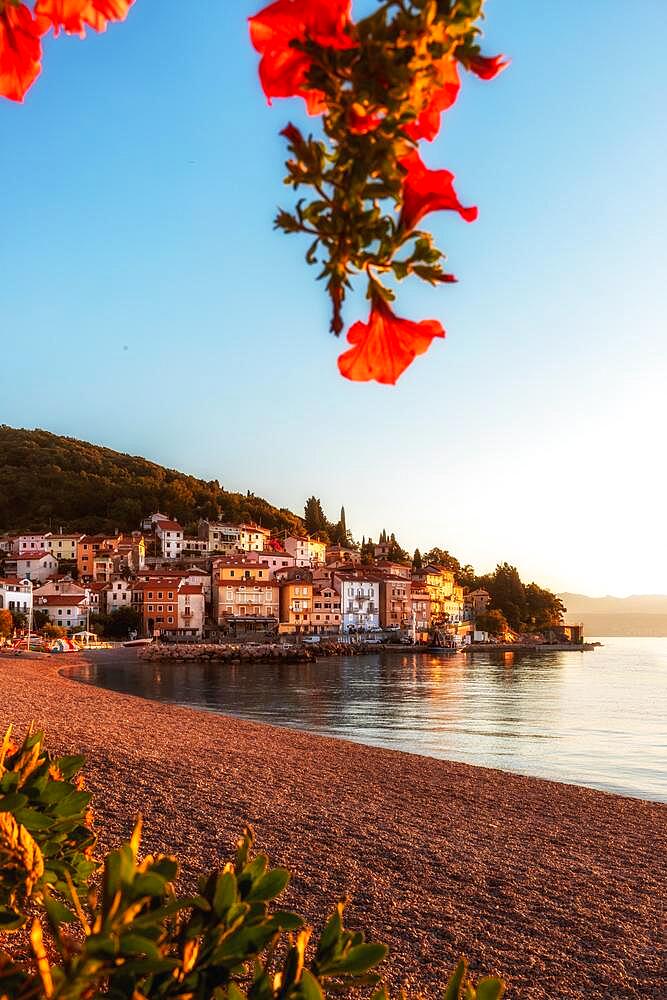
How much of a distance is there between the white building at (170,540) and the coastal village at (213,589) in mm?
111

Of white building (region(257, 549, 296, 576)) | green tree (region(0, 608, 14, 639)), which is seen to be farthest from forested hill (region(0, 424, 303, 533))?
green tree (region(0, 608, 14, 639))

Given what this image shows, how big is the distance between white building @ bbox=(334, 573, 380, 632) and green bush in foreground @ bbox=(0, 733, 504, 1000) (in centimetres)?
7322

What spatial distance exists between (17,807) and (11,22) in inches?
46.8

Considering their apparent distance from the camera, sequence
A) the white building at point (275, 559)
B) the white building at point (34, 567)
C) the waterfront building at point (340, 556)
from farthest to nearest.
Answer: the waterfront building at point (340, 556) < the white building at point (275, 559) < the white building at point (34, 567)

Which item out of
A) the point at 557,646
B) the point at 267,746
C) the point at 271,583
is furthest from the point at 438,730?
the point at 557,646

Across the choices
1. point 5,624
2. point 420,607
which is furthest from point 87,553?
point 420,607

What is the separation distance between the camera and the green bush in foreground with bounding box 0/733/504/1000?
2.69ft

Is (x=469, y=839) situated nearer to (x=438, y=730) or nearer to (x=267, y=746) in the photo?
(x=267, y=746)

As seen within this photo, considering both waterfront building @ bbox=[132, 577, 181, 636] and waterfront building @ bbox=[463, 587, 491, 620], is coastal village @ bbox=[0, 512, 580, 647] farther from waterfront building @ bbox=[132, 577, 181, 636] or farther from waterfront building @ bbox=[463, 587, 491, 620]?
waterfront building @ bbox=[463, 587, 491, 620]

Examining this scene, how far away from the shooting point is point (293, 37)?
62 cm

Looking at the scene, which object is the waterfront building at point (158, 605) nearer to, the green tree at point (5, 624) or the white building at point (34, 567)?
the white building at point (34, 567)

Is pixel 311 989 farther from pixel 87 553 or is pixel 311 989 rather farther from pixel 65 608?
pixel 87 553

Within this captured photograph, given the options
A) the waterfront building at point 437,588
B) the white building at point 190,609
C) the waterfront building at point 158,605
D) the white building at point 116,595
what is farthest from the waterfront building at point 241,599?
the waterfront building at point 437,588

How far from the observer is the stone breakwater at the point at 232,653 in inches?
2263
